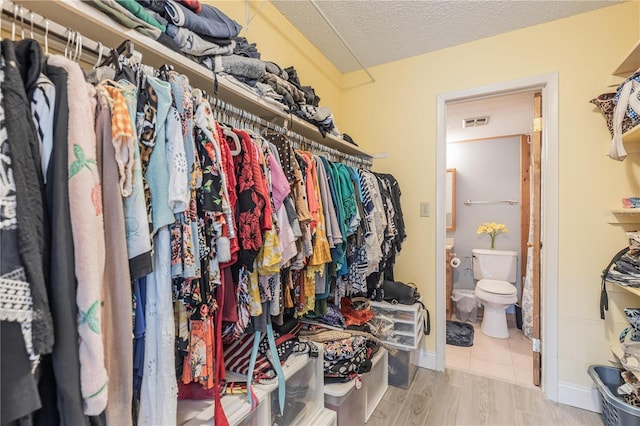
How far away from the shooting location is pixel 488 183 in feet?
11.6

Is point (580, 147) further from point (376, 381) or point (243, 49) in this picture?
point (243, 49)

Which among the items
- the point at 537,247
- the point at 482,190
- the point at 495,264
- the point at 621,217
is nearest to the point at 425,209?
the point at 537,247

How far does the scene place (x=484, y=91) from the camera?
207cm

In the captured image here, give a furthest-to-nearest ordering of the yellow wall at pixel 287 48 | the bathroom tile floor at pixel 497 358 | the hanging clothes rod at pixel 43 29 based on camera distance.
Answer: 1. the bathroom tile floor at pixel 497 358
2. the yellow wall at pixel 287 48
3. the hanging clothes rod at pixel 43 29

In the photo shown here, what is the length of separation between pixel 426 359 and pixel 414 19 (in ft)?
7.96

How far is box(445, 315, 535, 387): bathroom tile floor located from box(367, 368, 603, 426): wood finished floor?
12 cm

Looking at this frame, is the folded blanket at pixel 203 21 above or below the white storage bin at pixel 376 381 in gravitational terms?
above

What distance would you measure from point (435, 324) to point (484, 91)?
1.76m

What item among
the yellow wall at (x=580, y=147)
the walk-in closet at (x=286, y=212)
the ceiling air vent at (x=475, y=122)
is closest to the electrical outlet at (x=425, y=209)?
the walk-in closet at (x=286, y=212)

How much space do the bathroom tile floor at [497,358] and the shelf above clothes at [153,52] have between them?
222cm

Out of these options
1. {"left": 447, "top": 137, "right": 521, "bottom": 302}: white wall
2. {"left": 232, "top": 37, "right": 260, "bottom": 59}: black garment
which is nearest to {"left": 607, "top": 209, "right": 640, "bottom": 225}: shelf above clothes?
{"left": 447, "top": 137, "right": 521, "bottom": 302}: white wall

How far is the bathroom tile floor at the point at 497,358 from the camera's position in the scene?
2.14m

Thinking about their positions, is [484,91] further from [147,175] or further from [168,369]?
[168,369]

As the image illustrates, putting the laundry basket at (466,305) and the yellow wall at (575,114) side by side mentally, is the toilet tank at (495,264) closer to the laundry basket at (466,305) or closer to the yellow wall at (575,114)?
the laundry basket at (466,305)
